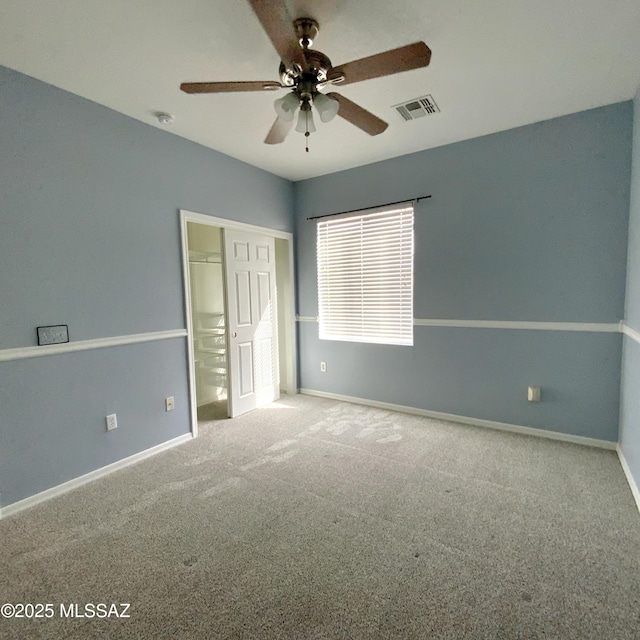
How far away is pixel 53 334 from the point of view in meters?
2.25

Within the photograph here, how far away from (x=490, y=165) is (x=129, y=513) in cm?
393

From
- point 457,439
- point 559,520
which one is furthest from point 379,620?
point 457,439

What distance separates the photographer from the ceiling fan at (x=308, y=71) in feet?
4.74

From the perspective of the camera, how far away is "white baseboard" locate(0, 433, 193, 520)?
2.12 metres

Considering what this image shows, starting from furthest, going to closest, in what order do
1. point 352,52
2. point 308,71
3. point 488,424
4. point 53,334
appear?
point 488,424
point 53,334
point 352,52
point 308,71

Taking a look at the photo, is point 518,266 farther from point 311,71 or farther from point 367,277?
point 311,71

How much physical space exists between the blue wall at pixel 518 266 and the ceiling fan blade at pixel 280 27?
7.29ft

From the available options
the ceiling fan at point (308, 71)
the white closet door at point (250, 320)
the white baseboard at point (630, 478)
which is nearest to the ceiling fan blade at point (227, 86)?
the ceiling fan at point (308, 71)

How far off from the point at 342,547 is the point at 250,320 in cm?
261

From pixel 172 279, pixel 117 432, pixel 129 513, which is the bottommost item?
pixel 129 513

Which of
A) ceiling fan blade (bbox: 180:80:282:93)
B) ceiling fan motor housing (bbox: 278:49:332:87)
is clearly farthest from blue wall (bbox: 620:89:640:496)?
ceiling fan blade (bbox: 180:80:282:93)

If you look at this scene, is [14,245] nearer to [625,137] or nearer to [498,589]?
[498,589]

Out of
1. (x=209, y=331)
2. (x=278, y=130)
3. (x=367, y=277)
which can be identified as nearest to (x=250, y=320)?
(x=209, y=331)

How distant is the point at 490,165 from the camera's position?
10.1 feet
